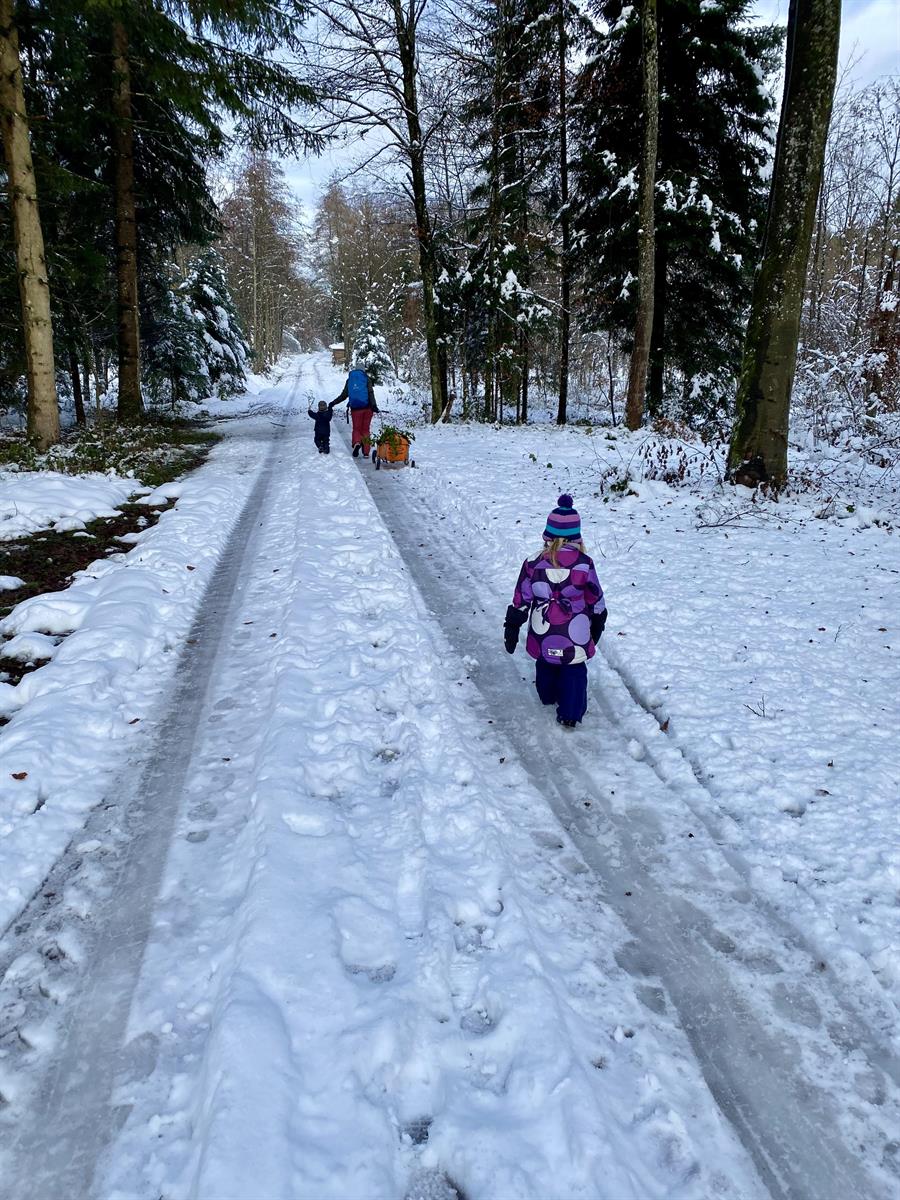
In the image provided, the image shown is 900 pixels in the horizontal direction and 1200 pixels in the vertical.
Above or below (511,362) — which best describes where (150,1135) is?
below

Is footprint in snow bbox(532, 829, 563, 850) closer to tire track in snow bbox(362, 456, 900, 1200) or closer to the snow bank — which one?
tire track in snow bbox(362, 456, 900, 1200)

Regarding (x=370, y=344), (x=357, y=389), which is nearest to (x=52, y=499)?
(x=357, y=389)

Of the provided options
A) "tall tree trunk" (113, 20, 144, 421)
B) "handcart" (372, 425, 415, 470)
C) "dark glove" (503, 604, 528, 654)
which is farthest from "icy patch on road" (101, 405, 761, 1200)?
"tall tree trunk" (113, 20, 144, 421)

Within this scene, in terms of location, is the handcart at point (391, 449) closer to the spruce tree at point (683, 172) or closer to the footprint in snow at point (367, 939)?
the spruce tree at point (683, 172)

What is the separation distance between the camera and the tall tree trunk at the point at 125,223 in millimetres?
13891

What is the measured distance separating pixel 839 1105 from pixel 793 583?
17.1 feet

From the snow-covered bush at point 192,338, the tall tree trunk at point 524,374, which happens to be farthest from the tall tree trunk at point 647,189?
the snow-covered bush at point 192,338

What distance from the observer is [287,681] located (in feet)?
15.4

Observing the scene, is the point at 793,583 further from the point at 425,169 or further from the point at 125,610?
the point at 425,169

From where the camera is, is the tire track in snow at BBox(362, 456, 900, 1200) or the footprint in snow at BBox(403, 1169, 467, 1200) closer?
the footprint in snow at BBox(403, 1169, 467, 1200)

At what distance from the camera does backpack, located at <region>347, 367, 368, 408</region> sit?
1332 centimetres

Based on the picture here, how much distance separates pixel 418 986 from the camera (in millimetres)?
2527

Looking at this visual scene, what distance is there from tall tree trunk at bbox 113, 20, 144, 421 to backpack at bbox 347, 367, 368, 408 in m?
6.62

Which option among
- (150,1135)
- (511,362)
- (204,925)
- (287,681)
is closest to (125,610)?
(287,681)
